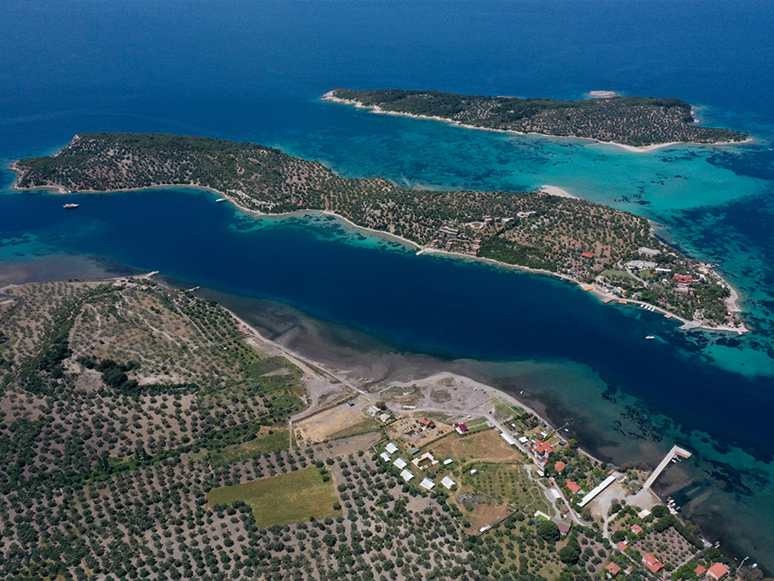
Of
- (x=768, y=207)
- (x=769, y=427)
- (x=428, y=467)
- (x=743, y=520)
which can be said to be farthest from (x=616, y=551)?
(x=768, y=207)

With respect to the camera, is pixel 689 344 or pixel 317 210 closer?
pixel 689 344

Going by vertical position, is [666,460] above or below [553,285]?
below

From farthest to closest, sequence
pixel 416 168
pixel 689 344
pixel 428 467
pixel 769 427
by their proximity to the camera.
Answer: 1. pixel 416 168
2. pixel 689 344
3. pixel 769 427
4. pixel 428 467

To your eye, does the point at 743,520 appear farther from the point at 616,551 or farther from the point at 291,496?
the point at 291,496

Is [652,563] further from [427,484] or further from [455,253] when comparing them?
[455,253]

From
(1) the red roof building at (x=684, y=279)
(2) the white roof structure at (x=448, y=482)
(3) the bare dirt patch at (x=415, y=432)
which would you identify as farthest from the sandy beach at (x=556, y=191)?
(2) the white roof structure at (x=448, y=482)

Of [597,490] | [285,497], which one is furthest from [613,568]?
[285,497]

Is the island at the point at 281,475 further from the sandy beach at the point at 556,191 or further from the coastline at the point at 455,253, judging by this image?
the sandy beach at the point at 556,191
